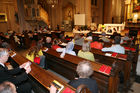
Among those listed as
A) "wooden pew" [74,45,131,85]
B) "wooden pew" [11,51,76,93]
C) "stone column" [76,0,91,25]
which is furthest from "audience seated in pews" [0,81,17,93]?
"stone column" [76,0,91,25]

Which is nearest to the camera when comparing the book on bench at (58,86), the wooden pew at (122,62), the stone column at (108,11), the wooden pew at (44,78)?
the book on bench at (58,86)

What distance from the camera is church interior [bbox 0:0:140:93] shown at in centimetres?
267

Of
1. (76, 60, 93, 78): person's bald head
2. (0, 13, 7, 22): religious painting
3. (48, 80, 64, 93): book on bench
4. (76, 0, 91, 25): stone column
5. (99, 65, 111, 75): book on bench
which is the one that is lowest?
(48, 80, 64, 93): book on bench

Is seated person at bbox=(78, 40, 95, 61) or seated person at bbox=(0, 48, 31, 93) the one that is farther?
seated person at bbox=(78, 40, 95, 61)

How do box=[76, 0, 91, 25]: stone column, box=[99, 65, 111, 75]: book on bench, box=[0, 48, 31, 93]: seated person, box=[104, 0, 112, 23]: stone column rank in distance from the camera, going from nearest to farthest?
1. box=[0, 48, 31, 93]: seated person
2. box=[99, 65, 111, 75]: book on bench
3. box=[76, 0, 91, 25]: stone column
4. box=[104, 0, 112, 23]: stone column

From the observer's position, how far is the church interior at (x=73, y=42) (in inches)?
105

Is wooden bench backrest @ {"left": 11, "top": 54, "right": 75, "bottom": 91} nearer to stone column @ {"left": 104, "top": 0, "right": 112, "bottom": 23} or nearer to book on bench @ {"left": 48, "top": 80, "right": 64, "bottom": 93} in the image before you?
book on bench @ {"left": 48, "top": 80, "right": 64, "bottom": 93}

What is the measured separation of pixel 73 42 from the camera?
5711 millimetres

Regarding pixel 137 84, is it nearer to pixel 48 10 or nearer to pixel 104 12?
pixel 48 10

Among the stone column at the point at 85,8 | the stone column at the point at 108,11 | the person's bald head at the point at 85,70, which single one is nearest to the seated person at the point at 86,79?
the person's bald head at the point at 85,70

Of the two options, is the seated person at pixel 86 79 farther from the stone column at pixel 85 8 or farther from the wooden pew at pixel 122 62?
the stone column at pixel 85 8

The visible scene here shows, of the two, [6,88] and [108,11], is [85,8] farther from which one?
[6,88]

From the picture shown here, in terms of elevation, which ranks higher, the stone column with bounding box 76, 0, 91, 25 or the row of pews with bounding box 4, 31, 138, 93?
the stone column with bounding box 76, 0, 91, 25

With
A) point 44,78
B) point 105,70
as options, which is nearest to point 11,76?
point 44,78
